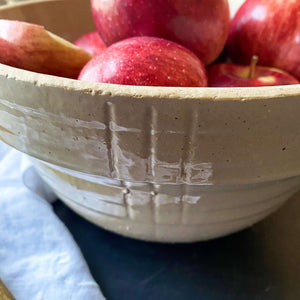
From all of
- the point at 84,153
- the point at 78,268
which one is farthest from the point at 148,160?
the point at 78,268

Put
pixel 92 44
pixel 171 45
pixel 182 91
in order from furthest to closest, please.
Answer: pixel 92 44 → pixel 171 45 → pixel 182 91

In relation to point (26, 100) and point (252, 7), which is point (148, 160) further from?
point (252, 7)

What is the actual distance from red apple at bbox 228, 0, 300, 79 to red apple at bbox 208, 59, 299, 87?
0.5 inches

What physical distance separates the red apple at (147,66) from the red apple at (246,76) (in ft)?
0.18

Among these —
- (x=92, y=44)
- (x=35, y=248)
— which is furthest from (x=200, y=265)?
(x=92, y=44)

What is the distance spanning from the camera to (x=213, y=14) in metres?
0.29

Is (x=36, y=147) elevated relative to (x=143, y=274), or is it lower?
elevated

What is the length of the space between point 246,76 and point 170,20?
0.09 meters

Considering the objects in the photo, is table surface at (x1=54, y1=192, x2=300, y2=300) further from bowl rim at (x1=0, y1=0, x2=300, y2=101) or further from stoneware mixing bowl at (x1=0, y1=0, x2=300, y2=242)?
bowl rim at (x1=0, y1=0, x2=300, y2=101)

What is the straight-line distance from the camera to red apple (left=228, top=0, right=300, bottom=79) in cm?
31

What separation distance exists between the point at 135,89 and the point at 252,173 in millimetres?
85

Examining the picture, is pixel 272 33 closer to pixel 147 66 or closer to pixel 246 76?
pixel 246 76

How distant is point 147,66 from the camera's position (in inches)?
9.2

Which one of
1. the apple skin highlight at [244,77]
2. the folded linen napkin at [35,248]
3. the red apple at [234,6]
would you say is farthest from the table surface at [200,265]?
the red apple at [234,6]
